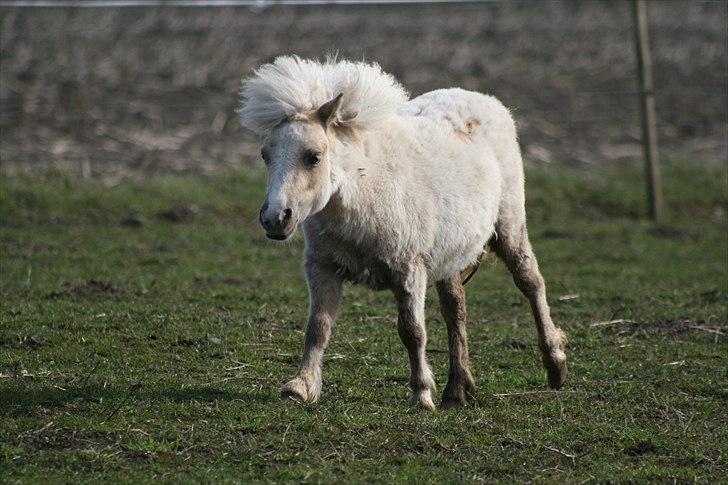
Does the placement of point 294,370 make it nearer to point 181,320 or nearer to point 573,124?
point 181,320

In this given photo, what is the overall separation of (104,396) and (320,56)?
1702cm

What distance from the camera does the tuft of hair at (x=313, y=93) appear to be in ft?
20.5

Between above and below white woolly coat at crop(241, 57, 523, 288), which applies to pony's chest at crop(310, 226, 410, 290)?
below

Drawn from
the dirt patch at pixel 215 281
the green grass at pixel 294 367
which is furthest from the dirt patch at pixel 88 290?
the dirt patch at pixel 215 281

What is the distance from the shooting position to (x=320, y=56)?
74.9 ft

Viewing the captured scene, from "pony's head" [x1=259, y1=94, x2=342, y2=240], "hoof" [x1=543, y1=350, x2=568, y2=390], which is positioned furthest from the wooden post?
"pony's head" [x1=259, y1=94, x2=342, y2=240]

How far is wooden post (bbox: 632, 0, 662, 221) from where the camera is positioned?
1642 cm

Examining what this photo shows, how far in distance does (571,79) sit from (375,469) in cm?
1944

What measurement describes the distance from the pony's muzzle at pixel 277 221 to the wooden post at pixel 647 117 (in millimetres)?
11520

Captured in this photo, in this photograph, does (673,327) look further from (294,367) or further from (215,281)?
(215,281)

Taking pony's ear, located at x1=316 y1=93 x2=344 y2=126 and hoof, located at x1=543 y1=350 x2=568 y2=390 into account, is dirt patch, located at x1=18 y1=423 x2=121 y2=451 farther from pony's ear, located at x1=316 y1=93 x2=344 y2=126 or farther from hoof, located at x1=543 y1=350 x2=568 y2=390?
hoof, located at x1=543 y1=350 x2=568 y2=390

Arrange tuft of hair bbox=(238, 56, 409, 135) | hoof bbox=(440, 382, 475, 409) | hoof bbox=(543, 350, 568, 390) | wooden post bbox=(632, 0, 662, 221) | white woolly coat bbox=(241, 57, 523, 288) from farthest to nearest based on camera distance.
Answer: wooden post bbox=(632, 0, 662, 221) → hoof bbox=(543, 350, 568, 390) → hoof bbox=(440, 382, 475, 409) → white woolly coat bbox=(241, 57, 523, 288) → tuft of hair bbox=(238, 56, 409, 135)

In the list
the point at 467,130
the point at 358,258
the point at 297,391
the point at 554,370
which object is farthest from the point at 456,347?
the point at 467,130

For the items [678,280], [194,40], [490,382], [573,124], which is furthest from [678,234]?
[194,40]
